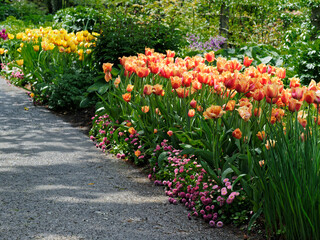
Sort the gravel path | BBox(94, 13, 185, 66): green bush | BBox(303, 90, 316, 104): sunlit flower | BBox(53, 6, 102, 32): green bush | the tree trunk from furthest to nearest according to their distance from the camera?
the tree trunk, BBox(53, 6, 102, 32): green bush, BBox(94, 13, 185, 66): green bush, the gravel path, BBox(303, 90, 316, 104): sunlit flower

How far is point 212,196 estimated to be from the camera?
122 inches

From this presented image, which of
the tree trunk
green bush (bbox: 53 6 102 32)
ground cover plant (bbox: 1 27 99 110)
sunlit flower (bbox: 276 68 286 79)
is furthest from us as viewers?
the tree trunk

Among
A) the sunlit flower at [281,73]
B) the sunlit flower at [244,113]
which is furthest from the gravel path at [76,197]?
the sunlit flower at [281,73]

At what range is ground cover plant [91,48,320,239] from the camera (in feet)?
7.88

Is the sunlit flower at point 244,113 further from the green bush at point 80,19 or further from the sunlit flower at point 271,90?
the green bush at point 80,19

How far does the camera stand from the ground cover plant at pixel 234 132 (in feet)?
7.88

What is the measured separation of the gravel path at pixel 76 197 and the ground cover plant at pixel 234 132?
0.21 meters

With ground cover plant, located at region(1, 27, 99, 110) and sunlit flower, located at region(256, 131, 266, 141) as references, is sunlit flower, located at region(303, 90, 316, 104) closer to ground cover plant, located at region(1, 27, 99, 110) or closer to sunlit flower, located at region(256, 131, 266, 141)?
sunlit flower, located at region(256, 131, 266, 141)

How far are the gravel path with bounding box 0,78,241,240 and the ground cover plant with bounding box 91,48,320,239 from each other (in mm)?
209

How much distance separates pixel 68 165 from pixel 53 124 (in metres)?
1.76

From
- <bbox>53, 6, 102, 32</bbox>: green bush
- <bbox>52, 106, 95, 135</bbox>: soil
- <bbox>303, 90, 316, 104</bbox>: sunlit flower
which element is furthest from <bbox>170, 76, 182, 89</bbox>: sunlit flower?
<bbox>53, 6, 102, 32</bbox>: green bush

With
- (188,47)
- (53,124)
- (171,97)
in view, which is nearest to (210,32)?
(188,47)

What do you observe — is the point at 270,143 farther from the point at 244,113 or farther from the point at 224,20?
the point at 224,20

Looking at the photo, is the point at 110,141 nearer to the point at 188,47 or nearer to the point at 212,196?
the point at 212,196
